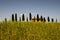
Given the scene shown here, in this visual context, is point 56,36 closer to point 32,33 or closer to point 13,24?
point 32,33

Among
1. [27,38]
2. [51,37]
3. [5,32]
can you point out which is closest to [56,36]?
[51,37]

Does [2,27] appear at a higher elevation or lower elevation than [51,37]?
higher

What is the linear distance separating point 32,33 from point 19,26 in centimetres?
125

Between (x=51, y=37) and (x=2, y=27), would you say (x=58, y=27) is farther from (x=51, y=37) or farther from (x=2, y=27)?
(x=2, y=27)

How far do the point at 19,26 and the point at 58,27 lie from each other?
15.2 ft

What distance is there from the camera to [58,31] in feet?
55.8

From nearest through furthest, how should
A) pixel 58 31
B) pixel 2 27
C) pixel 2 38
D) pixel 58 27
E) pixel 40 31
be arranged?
1. pixel 2 38
2. pixel 2 27
3. pixel 40 31
4. pixel 58 31
5. pixel 58 27

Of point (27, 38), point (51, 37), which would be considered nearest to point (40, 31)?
point (51, 37)

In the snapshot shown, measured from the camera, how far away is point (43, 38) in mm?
14578

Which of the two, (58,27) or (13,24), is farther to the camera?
(58,27)

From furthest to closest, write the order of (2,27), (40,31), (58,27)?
(58,27), (40,31), (2,27)

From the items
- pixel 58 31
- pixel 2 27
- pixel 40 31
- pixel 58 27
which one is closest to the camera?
pixel 2 27

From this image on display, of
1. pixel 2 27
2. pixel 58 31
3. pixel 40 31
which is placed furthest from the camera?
pixel 58 31

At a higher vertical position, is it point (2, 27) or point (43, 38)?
point (2, 27)
